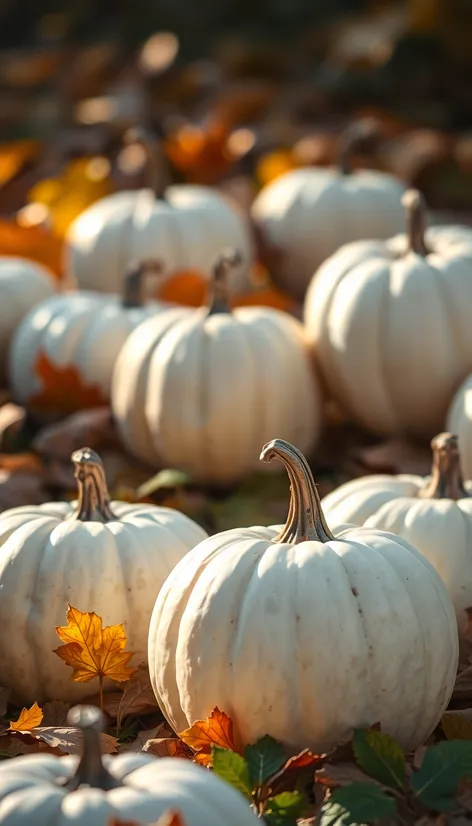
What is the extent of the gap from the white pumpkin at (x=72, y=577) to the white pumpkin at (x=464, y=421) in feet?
2.92

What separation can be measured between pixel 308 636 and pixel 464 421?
126 cm

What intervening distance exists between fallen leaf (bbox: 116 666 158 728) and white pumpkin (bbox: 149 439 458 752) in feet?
0.86

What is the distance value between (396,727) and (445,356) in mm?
1505

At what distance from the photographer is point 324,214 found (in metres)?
4.68

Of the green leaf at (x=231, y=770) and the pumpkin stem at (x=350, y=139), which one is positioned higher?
the pumpkin stem at (x=350, y=139)

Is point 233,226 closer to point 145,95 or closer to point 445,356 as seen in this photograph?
point 445,356

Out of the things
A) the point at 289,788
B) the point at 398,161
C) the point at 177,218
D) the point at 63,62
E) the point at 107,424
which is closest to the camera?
the point at 289,788

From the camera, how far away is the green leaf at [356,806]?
6.23 ft

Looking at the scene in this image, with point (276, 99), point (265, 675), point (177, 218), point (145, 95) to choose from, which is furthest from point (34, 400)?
point (145, 95)

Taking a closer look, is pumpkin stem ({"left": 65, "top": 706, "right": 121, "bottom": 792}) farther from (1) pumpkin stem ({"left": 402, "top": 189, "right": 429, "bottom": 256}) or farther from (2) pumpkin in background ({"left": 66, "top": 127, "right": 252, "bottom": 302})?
(2) pumpkin in background ({"left": 66, "top": 127, "right": 252, "bottom": 302})

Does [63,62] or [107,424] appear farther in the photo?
[63,62]

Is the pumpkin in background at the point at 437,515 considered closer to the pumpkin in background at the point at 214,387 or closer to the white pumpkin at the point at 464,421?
the white pumpkin at the point at 464,421

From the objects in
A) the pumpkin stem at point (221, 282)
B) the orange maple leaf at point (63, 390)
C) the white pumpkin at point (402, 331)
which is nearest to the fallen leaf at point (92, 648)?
the pumpkin stem at point (221, 282)

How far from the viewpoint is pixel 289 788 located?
2.10 meters
